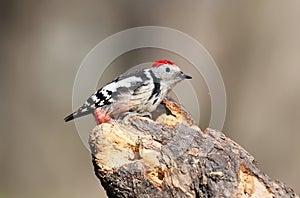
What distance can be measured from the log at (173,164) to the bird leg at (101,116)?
8.7 inches

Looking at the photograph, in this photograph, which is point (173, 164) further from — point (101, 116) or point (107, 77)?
point (107, 77)

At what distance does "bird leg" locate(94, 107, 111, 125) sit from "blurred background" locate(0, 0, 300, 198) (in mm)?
2995

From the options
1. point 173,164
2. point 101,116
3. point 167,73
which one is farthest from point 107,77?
point 173,164

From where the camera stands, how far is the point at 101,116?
2771mm

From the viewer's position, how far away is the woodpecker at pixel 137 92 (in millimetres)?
2818

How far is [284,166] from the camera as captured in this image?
6.04 metres

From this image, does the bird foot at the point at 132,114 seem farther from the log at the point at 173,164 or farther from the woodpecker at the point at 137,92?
the log at the point at 173,164

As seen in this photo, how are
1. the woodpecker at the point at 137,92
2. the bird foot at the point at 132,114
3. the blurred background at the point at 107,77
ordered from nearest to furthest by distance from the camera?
1. the bird foot at the point at 132,114
2. the woodpecker at the point at 137,92
3. the blurred background at the point at 107,77

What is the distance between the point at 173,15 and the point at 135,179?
13.3 feet

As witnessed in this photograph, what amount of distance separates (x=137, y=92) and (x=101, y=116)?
201 mm

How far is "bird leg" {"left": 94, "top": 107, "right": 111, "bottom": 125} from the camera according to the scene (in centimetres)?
272

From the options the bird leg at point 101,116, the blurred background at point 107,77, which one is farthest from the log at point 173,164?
the blurred background at point 107,77

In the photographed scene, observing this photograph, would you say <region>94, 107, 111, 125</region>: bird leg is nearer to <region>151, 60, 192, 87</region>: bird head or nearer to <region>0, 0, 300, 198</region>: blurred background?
<region>151, 60, 192, 87</region>: bird head

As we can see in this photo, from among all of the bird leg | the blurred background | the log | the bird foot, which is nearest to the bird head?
the bird foot
